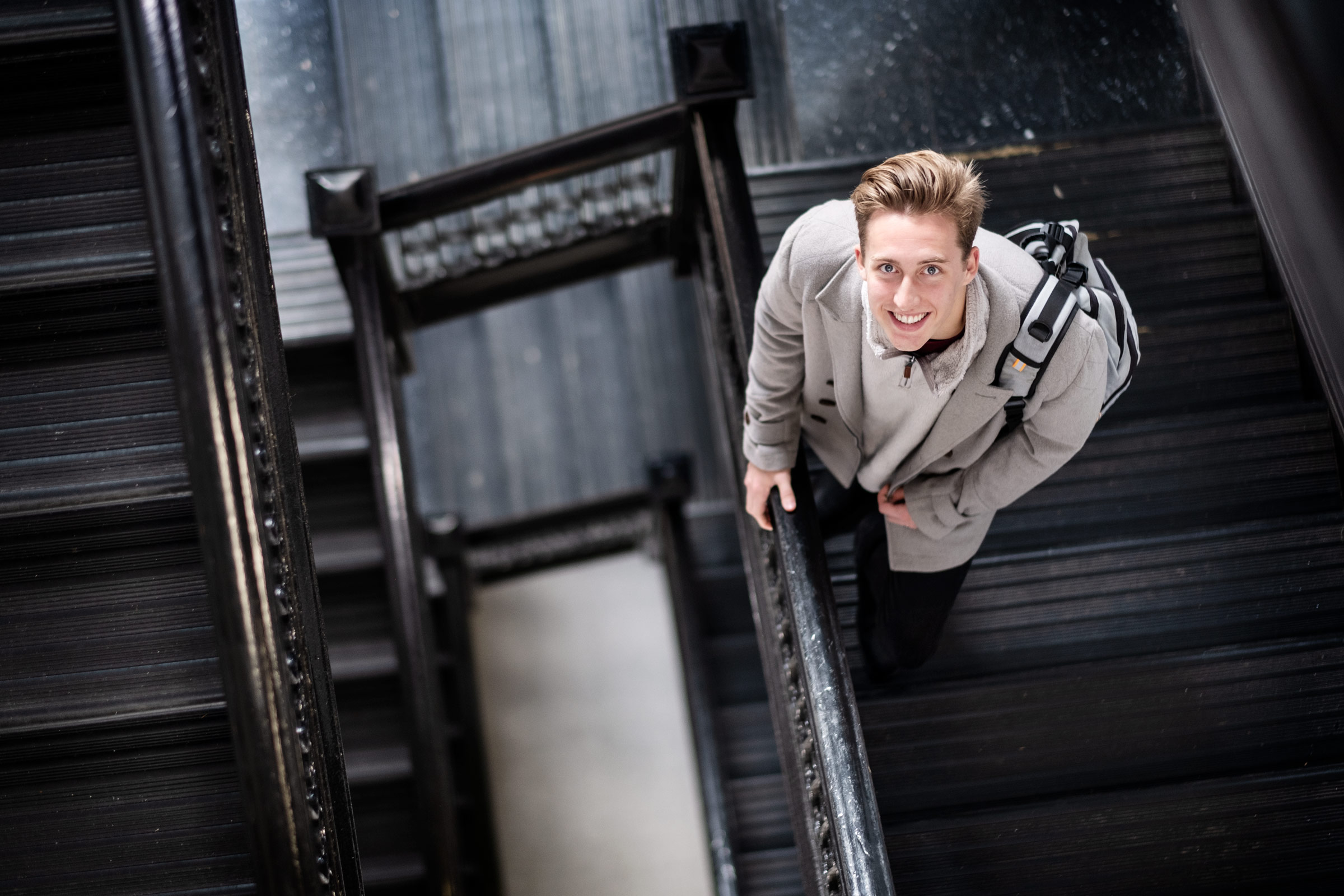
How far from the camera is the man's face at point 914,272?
5.68ft

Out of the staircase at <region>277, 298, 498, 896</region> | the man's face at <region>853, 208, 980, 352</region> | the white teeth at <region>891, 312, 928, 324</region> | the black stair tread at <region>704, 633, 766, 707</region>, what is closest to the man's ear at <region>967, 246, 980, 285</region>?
the man's face at <region>853, 208, 980, 352</region>

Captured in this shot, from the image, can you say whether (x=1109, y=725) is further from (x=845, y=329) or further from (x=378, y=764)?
(x=378, y=764)

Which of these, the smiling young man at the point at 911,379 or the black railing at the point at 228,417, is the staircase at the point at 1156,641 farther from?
the black railing at the point at 228,417

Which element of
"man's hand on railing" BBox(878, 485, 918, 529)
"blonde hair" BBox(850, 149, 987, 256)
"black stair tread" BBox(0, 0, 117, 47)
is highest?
"black stair tread" BBox(0, 0, 117, 47)

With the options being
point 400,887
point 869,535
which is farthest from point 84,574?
point 400,887

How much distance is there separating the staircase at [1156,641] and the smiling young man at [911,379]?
12.7 inches

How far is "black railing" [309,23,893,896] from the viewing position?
2.15 m

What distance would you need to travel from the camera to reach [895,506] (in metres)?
2.38

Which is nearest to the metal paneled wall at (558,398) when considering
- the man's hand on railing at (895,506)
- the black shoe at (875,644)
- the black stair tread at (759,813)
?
the black stair tread at (759,813)

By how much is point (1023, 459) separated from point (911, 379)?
0.31 metres

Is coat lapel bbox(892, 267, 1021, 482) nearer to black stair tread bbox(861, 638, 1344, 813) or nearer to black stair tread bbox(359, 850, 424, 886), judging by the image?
black stair tread bbox(861, 638, 1344, 813)

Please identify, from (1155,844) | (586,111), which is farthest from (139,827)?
(586,111)

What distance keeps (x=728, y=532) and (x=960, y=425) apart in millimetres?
2895

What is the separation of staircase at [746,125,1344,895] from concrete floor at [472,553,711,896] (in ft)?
10.5
